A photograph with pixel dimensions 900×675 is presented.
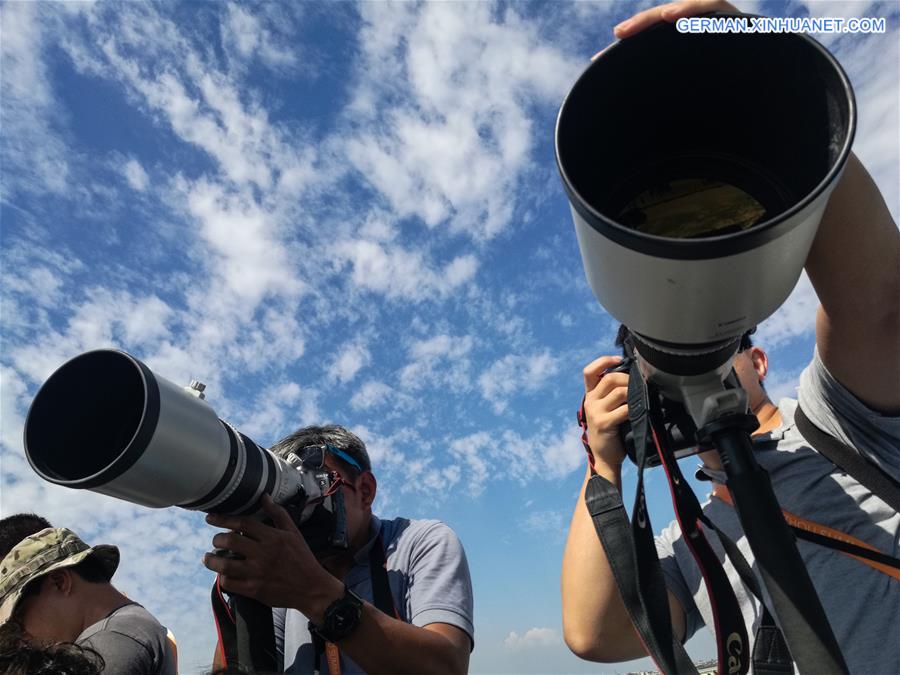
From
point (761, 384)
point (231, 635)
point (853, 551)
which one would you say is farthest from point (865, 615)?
point (231, 635)

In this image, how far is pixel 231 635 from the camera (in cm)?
242

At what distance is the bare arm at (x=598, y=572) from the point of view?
184cm

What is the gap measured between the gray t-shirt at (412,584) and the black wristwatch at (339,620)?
0.37 metres

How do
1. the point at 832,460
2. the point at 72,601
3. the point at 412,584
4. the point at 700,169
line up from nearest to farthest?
the point at 700,169, the point at 832,460, the point at 412,584, the point at 72,601

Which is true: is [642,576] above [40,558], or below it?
below

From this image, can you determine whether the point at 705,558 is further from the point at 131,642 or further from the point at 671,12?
the point at 131,642

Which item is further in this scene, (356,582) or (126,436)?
(356,582)

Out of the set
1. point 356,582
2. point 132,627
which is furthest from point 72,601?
point 356,582

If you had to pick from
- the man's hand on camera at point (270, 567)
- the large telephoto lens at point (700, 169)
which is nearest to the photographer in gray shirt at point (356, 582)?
the man's hand on camera at point (270, 567)

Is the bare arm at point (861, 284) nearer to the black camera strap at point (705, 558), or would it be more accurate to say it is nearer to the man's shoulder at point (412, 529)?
the black camera strap at point (705, 558)

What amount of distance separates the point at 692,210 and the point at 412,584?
6.44ft

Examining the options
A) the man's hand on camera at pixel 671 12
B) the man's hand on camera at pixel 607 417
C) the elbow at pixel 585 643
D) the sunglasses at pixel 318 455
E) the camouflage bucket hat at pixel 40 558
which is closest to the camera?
the man's hand on camera at pixel 671 12

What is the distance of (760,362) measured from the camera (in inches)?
105

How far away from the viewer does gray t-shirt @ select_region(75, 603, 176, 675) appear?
8.88ft
